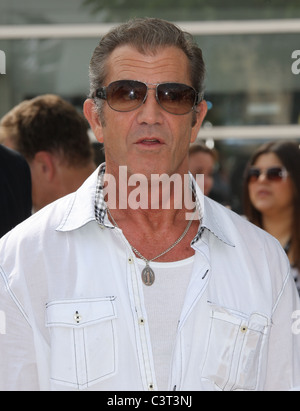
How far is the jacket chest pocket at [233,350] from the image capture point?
2.14m

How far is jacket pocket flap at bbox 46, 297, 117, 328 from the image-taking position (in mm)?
2088

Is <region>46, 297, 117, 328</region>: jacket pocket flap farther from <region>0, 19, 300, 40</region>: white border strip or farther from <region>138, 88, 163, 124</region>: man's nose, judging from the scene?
<region>0, 19, 300, 40</region>: white border strip

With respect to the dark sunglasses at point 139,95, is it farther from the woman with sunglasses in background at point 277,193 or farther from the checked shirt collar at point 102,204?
the woman with sunglasses in background at point 277,193

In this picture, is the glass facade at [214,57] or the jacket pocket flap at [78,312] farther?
the glass facade at [214,57]

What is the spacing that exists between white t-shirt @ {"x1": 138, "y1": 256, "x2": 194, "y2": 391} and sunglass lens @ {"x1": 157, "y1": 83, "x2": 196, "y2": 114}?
526 mm

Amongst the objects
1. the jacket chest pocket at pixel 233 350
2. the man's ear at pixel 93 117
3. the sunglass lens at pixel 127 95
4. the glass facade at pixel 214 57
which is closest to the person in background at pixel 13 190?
the man's ear at pixel 93 117

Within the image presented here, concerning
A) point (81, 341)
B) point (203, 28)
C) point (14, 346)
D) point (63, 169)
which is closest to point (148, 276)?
point (81, 341)

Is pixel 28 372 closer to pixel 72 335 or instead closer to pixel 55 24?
pixel 72 335

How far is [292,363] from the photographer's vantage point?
2.30 meters

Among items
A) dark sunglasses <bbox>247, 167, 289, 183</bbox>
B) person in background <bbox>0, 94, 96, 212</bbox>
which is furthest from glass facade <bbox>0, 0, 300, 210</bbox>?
person in background <bbox>0, 94, 96, 212</bbox>

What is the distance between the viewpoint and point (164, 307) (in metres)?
2.18

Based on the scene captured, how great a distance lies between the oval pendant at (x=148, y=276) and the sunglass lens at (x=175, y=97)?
544 mm
